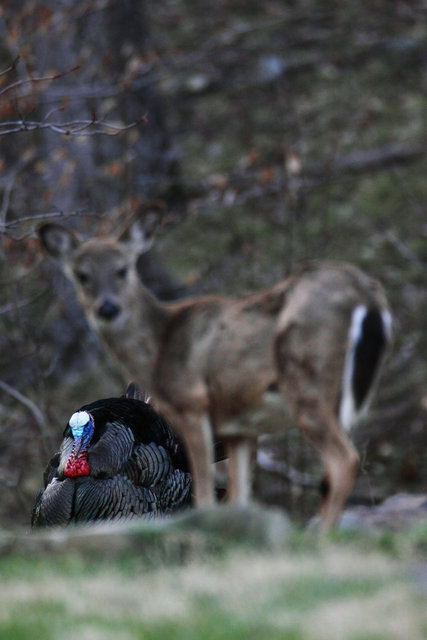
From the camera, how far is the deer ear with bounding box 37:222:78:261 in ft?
18.9

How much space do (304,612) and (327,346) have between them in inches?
51.6

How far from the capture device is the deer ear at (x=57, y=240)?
5773 mm

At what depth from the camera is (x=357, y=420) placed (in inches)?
197

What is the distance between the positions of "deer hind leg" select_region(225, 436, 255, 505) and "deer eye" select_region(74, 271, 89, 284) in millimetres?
1055

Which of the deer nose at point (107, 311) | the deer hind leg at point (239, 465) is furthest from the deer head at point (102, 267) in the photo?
the deer hind leg at point (239, 465)

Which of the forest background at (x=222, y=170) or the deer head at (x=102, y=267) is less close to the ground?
the deer head at (x=102, y=267)

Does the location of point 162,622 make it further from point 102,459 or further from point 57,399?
point 57,399

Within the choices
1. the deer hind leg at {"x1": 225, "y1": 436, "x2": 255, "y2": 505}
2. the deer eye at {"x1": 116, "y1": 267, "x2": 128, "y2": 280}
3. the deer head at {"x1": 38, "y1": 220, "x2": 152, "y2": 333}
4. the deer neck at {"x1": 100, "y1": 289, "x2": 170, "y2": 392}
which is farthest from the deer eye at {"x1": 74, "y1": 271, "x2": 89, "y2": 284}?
the deer hind leg at {"x1": 225, "y1": 436, "x2": 255, "y2": 505}

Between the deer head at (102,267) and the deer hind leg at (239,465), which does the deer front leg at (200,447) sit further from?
the deer head at (102,267)

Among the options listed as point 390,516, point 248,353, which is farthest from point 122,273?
point 390,516

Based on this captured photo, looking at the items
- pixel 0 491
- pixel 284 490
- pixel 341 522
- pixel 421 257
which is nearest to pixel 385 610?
pixel 341 522

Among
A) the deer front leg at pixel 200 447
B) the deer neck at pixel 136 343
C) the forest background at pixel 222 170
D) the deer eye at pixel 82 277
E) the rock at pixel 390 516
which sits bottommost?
the forest background at pixel 222 170

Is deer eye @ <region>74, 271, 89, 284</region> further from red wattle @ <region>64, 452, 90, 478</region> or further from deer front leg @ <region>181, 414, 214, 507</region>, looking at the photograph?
red wattle @ <region>64, 452, 90, 478</region>

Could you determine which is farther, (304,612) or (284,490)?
(284,490)
